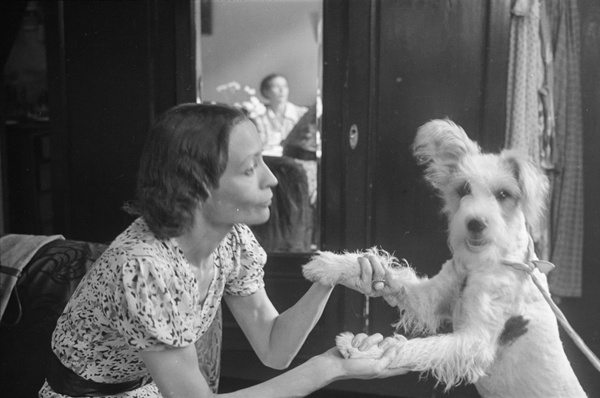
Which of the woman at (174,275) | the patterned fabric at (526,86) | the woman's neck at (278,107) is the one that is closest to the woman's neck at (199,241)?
the woman at (174,275)

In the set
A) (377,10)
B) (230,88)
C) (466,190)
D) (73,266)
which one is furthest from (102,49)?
(466,190)

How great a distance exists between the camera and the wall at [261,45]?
1553 mm

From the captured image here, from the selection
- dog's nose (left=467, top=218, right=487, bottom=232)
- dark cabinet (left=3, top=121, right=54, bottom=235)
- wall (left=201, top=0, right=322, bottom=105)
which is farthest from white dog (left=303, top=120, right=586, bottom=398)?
dark cabinet (left=3, top=121, right=54, bottom=235)

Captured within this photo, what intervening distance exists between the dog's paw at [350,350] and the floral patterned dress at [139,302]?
0.75 feet

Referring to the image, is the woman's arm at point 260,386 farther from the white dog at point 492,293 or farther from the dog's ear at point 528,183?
the dog's ear at point 528,183

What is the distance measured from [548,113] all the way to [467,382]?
0.53 m

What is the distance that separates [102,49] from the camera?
6.12 ft

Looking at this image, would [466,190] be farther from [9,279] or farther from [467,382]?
[9,279]

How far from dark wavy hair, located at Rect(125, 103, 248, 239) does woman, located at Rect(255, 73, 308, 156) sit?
65 cm

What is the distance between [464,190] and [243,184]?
1.19 ft

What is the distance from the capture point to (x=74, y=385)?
1.12 m

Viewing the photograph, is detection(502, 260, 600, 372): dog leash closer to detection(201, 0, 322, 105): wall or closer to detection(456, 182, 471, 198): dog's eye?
detection(456, 182, 471, 198): dog's eye

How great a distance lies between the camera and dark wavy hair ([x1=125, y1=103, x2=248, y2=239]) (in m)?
0.99

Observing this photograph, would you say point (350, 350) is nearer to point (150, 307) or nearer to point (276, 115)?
point (150, 307)
